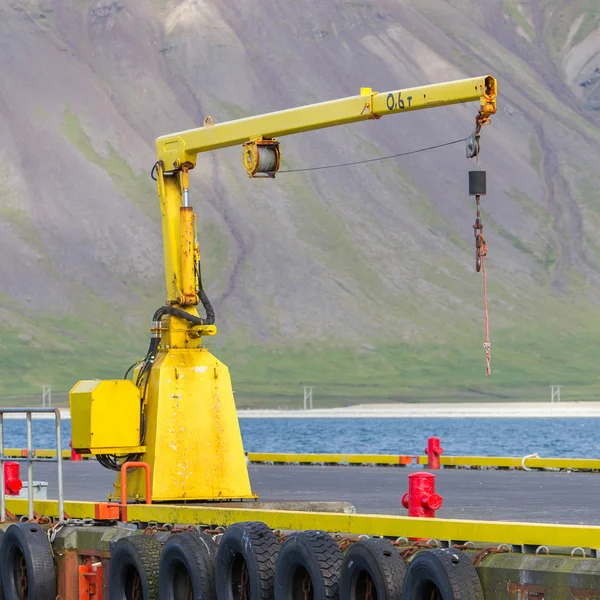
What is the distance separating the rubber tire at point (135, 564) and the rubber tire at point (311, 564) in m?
2.11

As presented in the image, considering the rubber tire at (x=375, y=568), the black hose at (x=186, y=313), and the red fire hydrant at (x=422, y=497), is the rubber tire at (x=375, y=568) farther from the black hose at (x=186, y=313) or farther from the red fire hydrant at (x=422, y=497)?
the black hose at (x=186, y=313)

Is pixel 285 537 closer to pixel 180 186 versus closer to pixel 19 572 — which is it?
pixel 19 572

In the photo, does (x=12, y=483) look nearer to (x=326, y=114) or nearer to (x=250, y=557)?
(x=326, y=114)

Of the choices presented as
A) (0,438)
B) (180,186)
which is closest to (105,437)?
(0,438)

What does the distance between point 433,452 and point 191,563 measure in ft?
60.5

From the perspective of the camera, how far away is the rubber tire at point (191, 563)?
1572 cm

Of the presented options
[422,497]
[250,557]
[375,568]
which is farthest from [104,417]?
[375,568]

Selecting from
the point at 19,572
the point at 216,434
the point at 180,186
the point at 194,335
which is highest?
the point at 180,186

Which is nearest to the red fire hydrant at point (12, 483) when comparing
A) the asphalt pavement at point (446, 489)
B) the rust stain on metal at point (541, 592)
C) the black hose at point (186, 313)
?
the black hose at point (186, 313)

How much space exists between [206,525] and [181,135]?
24.1ft

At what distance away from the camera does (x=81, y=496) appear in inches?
1070

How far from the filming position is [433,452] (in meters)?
33.8

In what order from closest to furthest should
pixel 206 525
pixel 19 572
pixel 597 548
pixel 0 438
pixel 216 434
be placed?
pixel 597 548 → pixel 206 525 → pixel 19 572 → pixel 0 438 → pixel 216 434

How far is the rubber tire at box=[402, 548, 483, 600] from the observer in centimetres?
1274
